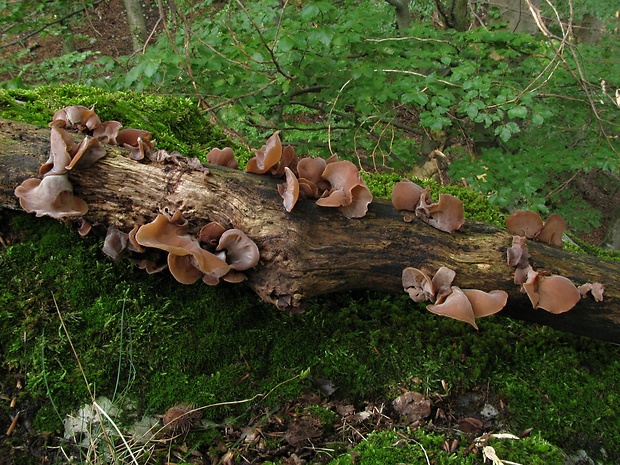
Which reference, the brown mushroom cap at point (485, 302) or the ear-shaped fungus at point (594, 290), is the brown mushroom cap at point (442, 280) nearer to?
the brown mushroom cap at point (485, 302)

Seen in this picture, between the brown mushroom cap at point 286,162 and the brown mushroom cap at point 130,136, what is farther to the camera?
the brown mushroom cap at point 130,136

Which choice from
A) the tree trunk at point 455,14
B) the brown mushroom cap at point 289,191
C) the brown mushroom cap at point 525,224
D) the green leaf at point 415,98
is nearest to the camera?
the brown mushroom cap at point 289,191

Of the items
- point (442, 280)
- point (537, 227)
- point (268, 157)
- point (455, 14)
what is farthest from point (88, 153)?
point (455, 14)

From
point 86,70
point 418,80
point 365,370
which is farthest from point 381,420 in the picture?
point 86,70

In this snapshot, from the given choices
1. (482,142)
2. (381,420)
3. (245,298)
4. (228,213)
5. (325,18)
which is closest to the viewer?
(381,420)

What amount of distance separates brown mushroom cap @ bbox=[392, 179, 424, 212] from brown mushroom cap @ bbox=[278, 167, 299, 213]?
59cm

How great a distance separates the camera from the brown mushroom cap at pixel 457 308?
2051mm

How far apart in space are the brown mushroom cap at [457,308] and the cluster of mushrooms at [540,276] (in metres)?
0.39

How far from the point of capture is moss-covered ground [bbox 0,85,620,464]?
2.12 meters

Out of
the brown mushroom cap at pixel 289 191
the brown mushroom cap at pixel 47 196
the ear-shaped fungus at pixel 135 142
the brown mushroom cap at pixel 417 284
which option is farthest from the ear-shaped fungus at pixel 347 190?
the brown mushroom cap at pixel 47 196

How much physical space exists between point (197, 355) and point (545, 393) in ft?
6.17

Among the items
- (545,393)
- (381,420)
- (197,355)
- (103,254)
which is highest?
(103,254)

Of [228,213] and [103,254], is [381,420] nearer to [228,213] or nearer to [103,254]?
[228,213]

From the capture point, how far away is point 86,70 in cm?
462
